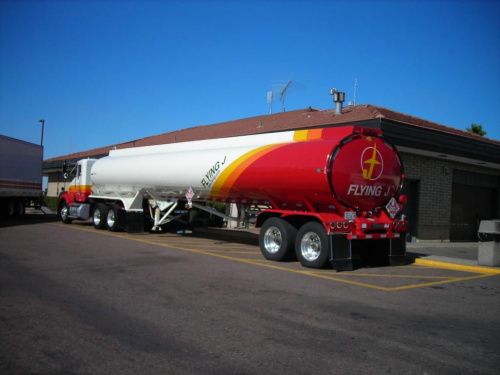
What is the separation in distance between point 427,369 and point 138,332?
3.24 meters

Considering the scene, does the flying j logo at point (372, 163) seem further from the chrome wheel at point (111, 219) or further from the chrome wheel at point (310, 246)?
the chrome wheel at point (111, 219)

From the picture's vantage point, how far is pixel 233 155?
1395 centimetres

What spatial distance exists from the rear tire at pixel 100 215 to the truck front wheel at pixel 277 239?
9649 millimetres

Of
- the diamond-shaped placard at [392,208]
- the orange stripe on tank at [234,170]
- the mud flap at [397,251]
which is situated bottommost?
the mud flap at [397,251]

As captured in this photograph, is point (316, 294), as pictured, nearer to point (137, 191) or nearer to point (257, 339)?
point (257, 339)

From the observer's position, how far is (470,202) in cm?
2297

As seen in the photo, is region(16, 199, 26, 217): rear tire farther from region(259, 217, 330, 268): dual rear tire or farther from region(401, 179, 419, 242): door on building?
region(401, 179, 419, 242): door on building

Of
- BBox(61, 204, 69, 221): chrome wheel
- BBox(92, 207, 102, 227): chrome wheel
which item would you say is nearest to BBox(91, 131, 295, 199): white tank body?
BBox(92, 207, 102, 227): chrome wheel

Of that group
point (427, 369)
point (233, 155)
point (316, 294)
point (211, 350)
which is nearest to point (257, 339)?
point (211, 350)

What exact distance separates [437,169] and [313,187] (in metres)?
11.1

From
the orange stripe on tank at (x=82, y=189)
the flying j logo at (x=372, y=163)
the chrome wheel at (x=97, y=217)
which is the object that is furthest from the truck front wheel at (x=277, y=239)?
the orange stripe on tank at (x=82, y=189)

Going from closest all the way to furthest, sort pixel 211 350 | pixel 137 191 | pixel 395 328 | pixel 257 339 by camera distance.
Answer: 1. pixel 211 350
2. pixel 257 339
3. pixel 395 328
4. pixel 137 191

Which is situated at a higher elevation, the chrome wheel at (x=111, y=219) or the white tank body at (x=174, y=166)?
the white tank body at (x=174, y=166)

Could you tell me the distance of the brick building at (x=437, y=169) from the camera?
1720cm
